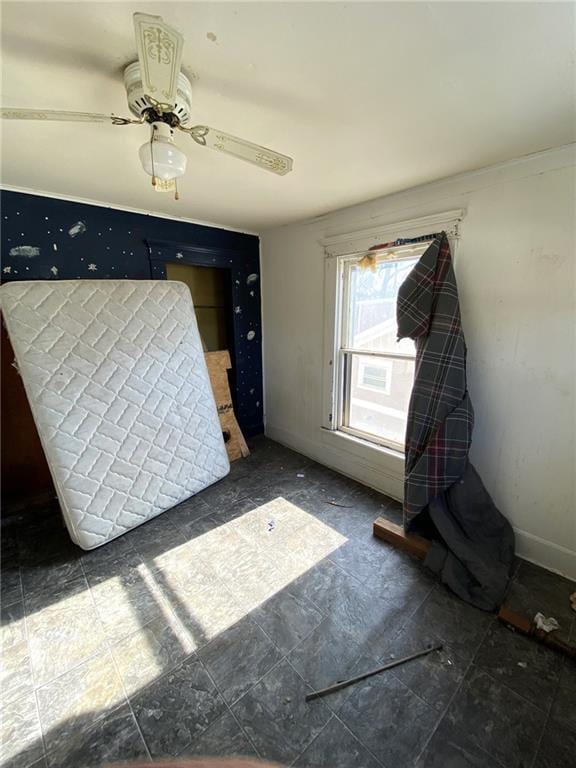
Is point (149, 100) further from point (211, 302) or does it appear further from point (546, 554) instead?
point (546, 554)

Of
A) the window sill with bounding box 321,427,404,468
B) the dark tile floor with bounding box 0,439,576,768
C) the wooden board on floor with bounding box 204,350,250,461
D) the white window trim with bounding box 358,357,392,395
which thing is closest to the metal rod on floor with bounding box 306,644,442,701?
the dark tile floor with bounding box 0,439,576,768

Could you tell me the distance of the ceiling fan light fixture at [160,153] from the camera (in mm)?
1025

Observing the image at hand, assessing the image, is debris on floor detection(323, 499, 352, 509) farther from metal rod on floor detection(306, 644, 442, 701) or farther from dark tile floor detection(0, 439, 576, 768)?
metal rod on floor detection(306, 644, 442, 701)

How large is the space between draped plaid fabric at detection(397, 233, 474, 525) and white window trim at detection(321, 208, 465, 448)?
0.58 feet

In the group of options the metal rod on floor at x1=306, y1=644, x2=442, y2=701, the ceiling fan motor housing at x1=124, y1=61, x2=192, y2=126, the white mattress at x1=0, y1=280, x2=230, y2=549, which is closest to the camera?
the ceiling fan motor housing at x1=124, y1=61, x2=192, y2=126

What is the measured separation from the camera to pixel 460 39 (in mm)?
856

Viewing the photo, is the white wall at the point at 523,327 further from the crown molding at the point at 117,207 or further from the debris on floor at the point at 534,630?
the crown molding at the point at 117,207

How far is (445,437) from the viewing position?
1783 millimetres

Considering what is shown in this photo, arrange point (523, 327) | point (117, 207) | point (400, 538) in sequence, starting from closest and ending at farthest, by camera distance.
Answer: point (523, 327) → point (400, 538) → point (117, 207)

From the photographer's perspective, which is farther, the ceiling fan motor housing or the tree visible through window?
the tree visible through window

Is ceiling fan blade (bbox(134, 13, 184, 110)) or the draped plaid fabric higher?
ceiling fan blade (bbox(134, 13, 184, 110))

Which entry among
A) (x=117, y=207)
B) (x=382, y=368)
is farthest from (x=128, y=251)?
(x=382, y=368)

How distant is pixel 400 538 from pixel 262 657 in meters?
1.05

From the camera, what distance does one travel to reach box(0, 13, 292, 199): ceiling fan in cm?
73
